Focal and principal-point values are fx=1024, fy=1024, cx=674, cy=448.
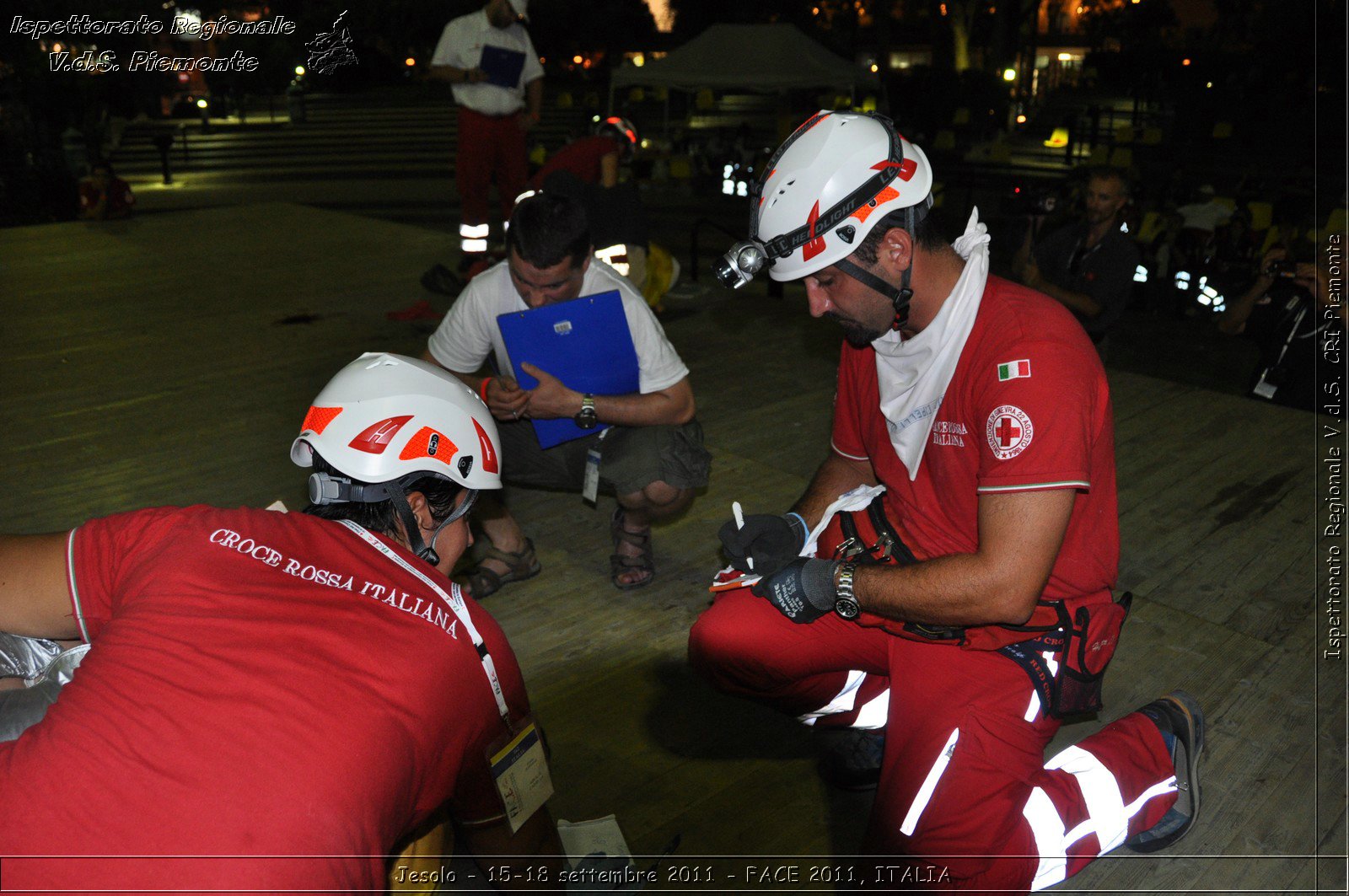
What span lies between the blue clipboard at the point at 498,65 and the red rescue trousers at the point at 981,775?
5769mm

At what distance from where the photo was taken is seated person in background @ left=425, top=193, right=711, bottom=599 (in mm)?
3232

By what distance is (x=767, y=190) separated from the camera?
93.8 inches

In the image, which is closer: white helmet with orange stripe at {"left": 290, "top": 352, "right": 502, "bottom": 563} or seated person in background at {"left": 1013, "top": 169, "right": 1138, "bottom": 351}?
white helmet with orange stripe at {"left": 290, "top": 352, "right": 502, "bottom": 563}

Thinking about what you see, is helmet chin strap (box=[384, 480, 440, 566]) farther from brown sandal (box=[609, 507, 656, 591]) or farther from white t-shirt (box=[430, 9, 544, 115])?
white t-shirt (box=[430, 9, 544, 115])

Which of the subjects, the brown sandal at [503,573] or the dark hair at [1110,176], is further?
the dark hair at [1110,176]

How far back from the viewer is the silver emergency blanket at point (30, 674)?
1.82 meters

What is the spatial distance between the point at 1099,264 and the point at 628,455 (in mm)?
3321

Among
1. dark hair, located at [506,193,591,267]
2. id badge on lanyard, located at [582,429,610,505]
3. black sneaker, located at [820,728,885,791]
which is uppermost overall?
dark hair, located at [506,193,591,267]

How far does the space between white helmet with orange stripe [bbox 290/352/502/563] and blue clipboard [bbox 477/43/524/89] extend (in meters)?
5.62

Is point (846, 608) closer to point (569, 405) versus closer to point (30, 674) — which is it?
point (569, 405)

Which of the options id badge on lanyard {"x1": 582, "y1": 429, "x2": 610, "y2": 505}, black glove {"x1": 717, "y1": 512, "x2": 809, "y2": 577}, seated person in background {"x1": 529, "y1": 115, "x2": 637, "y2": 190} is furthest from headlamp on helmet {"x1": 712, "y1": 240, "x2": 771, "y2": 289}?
seated person in background {"x1": 529, "y1": 115, "x2": 637, "y2": 190}

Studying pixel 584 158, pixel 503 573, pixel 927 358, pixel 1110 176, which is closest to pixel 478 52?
pixel 584 158

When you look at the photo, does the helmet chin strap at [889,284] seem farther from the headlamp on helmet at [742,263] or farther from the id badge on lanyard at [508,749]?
the id badge on lanyard at [508,749]

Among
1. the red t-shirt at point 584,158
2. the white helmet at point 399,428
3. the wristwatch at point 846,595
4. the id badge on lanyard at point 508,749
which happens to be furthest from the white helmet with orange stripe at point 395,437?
the red t-shirt at point 584,158
